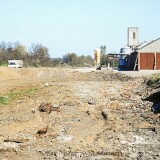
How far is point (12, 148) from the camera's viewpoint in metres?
9.90

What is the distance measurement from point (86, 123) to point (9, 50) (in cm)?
8132

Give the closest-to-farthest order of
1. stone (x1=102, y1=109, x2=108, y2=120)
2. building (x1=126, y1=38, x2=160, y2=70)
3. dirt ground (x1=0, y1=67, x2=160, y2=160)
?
dirt ground (x1=0, y1=67, x2=160, y2=160), stone (x1=102, y1=109, x2=108, y2=120), building (x1=126, y1=38, x2=160, y2=70)

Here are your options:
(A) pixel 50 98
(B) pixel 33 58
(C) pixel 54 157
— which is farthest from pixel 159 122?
(B) pixel 33 58

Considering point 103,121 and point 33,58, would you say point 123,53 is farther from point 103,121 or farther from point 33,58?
point 103,121

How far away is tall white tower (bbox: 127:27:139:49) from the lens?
209ft

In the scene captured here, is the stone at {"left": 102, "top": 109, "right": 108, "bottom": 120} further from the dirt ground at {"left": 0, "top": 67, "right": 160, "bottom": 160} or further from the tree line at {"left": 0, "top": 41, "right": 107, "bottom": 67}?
the tree line at {"left": 0, "top": 41, "right": 107, "bottom": 67}

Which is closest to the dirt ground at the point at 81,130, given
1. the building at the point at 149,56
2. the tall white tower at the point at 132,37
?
the building at the point at 149,56

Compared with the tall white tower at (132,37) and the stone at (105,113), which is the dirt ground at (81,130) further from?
the tall white tower at (132,37)

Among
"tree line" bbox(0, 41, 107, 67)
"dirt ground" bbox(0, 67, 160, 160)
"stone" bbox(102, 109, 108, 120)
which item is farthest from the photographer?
"tree line" bbox(0, 41, 107, 67)

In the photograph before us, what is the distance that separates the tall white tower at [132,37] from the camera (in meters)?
63.6

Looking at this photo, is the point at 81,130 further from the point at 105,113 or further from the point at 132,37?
the point at 132,37

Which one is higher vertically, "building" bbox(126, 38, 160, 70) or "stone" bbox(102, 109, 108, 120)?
"building" bbox(126, 38, 160, 70)

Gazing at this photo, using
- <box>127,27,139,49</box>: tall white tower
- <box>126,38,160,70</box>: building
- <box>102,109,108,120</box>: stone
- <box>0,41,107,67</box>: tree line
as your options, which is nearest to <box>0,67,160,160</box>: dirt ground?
<box>102,109,108,120</box>: stone

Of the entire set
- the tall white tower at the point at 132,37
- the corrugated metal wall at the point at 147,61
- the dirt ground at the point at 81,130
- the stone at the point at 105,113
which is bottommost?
the dirt ground at the point at 81,130
